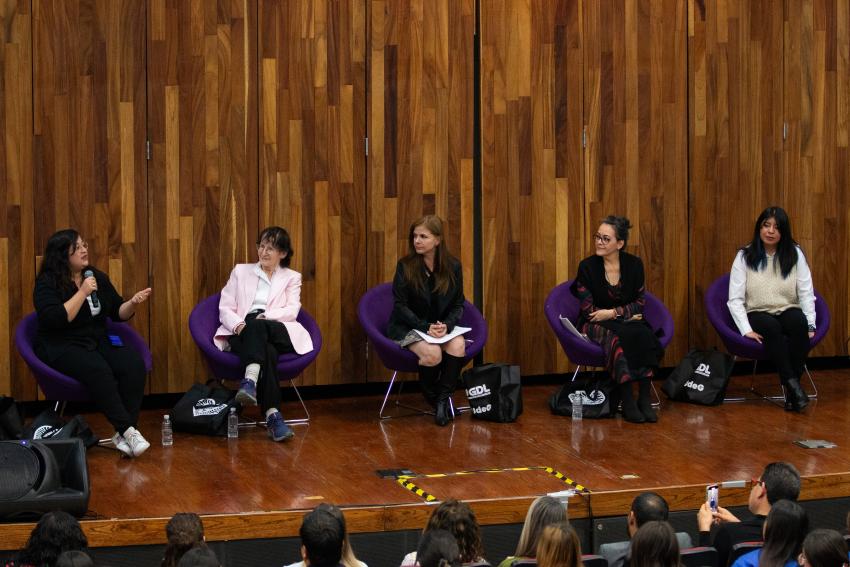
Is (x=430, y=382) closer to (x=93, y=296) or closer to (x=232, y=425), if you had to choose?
(x=232, y=425)

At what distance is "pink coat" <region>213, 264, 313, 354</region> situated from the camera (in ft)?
26.0

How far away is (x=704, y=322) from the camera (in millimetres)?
9492

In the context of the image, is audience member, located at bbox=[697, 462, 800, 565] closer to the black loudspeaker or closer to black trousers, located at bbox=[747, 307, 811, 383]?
the black loudspeaker

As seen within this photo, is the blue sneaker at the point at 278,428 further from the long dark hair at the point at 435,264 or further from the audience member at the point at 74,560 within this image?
the audience member at the point at 74,560

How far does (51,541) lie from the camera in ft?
15.4

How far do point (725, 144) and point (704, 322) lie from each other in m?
1.23

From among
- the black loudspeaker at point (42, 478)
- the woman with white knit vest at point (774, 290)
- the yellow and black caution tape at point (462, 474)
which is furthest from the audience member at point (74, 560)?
the woman with white knit vest at point (774, 290)

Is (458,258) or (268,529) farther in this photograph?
(458,258)

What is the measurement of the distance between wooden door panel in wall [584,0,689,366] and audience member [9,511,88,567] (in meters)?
5.15

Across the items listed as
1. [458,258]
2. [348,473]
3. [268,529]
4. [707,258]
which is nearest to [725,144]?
[707,258]

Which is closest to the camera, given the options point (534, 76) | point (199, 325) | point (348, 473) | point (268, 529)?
point (268, 529)

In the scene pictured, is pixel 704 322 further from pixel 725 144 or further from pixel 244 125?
pixel 244 125

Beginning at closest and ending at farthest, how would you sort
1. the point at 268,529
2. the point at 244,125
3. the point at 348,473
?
the point at 268,529 → the point at 348,473 → the point at 244,125

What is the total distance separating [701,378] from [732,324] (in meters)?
0.50
